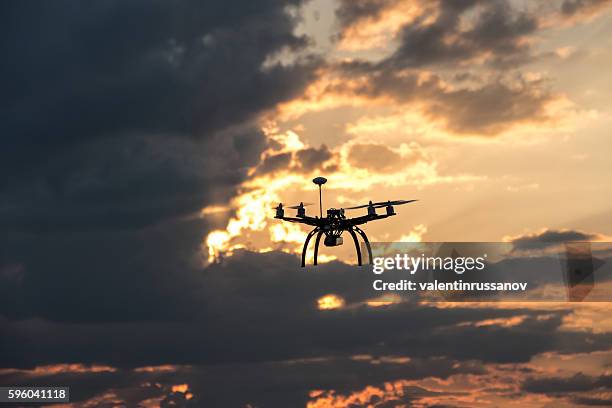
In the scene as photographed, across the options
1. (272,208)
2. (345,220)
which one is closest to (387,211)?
(345,220)

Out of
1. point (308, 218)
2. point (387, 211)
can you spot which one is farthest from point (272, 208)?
point (387, 211)

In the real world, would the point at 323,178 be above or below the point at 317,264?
above

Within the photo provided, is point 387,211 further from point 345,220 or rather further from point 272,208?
point 272,208

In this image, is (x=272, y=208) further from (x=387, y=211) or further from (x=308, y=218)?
(x=387, y=211)

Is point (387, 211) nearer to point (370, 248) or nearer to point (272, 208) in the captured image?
point (370, 248)
